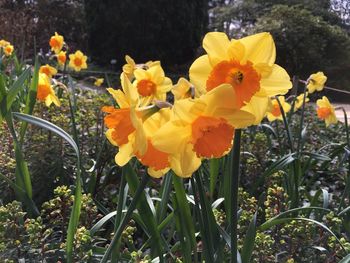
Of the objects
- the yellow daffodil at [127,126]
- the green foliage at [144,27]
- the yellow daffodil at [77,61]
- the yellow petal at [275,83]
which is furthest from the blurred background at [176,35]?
the yellow petal at [275,83]

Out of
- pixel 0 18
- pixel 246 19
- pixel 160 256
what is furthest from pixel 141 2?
pixel 160 256

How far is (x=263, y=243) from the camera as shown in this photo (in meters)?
1.37

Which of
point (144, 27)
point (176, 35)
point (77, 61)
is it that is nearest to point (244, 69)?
point (77, 61)

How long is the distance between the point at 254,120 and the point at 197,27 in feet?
34.8

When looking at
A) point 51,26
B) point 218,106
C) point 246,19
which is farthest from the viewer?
point 246,19

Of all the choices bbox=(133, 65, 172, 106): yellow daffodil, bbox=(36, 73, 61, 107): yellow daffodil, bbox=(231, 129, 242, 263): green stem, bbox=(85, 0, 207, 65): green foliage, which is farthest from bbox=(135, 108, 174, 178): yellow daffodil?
bbox=(85, 0, 207, 65): green foliage

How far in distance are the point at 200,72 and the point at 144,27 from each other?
33.0 ft

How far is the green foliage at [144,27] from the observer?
10.6m

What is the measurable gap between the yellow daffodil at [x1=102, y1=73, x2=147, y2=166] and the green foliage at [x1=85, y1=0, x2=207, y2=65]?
32.5 feet

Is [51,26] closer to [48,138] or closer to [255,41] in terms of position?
[48,138]

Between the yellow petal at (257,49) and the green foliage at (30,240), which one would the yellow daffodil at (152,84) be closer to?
the green foliage at (30,240)

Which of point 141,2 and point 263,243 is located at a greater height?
point 141,2

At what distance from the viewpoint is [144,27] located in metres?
10.8

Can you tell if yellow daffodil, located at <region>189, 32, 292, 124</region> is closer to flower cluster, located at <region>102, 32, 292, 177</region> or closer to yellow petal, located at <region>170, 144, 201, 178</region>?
flower cluster, located at <region>102, 32, 292, 177</region>
